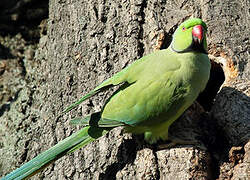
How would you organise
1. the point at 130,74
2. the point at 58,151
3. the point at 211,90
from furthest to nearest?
the point at 211,90 → the point at 130,74 → the point at 58,151

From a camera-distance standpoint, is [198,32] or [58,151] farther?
[198,32]

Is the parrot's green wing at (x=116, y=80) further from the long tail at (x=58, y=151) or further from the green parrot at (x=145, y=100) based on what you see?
the long tail at (x=58, y=151)

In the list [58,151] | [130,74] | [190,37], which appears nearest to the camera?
[58,151]

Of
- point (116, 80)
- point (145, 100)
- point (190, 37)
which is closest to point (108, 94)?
point (116, 80)

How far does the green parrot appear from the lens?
2543 millimetres

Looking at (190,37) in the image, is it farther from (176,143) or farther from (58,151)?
(58,151)

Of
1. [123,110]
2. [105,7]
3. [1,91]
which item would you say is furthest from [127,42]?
[1,91]

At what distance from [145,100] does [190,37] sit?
1.93ft

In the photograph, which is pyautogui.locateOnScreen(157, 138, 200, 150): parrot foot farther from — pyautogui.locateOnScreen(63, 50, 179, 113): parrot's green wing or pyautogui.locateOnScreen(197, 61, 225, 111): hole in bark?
pyautogui.locateOnScreen(197, 61, 225, 111): hole in bark

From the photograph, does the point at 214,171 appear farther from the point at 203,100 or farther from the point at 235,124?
the point at 203,100

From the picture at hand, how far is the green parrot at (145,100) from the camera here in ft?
8.34

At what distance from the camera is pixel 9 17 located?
12.6 ft

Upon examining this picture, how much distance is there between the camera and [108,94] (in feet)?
9.20

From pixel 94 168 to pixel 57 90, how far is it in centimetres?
71
